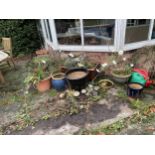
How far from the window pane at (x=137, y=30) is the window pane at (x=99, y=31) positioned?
41 centimetres

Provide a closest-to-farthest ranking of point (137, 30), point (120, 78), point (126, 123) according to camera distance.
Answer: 1. point (126, 123)
2. point (120, 78)
3. point (137, 30)

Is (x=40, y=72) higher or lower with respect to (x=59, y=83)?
higher

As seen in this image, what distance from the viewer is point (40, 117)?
10.6 ft

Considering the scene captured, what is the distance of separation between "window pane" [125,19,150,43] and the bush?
11.1 ft

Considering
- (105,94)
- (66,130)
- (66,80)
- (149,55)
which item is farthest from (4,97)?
(149,55)

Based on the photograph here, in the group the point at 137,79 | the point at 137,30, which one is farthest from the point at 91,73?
the point at 137,30

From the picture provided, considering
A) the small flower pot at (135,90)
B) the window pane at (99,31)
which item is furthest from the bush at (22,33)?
the small flower pot at (135,90)

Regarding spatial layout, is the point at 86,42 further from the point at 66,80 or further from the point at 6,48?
the point at 6,48

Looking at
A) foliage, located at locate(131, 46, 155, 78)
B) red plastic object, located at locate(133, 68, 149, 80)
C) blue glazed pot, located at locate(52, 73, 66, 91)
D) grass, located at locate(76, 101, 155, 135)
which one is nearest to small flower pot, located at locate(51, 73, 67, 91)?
blue glazed pot, located at locate(52, 73, 66, 91)

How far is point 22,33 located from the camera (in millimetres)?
6082

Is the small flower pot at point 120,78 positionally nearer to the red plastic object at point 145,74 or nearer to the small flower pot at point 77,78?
the red plastic object at point 145,74

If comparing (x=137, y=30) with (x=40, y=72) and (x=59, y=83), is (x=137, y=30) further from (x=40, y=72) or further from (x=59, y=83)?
(x=40, y=72)

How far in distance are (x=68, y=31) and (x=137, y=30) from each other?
1837mm
